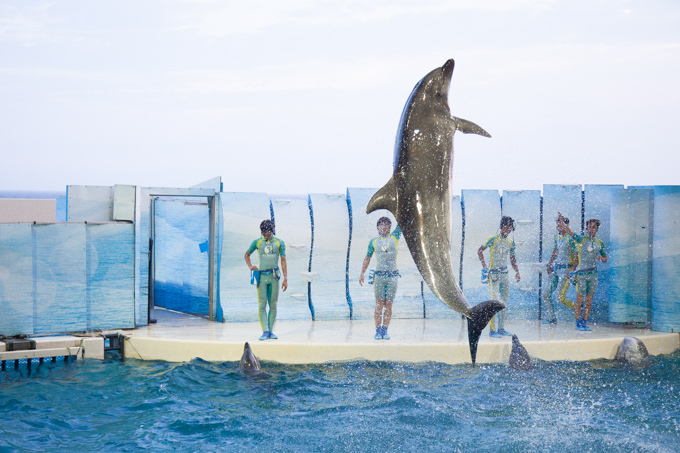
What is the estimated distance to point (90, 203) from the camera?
10055 mm

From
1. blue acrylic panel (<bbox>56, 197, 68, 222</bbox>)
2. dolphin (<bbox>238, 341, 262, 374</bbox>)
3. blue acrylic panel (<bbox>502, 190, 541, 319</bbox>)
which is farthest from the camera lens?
blue acrylic panel (<bbox>56, 197, 68, 222</bbox>)

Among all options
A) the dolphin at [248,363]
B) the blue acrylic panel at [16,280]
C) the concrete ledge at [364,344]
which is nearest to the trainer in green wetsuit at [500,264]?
the concrete ledge at [364,344]

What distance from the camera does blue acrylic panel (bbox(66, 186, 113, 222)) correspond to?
9.97 metres

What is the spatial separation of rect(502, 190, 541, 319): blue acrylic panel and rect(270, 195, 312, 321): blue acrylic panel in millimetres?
3153

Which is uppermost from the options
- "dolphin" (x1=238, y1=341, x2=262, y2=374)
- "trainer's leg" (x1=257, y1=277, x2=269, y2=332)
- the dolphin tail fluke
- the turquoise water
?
the dolphin tail fluke

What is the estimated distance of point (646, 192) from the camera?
1043cm

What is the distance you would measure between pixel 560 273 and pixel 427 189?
6.31 m

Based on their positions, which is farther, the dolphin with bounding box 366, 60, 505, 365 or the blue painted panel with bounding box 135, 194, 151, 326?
the blue painted panel with bounding box 135, 194, 151, 326

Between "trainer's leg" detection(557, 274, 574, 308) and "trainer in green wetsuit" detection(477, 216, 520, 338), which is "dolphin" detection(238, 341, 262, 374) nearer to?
"trainer in green wetsuit" detection(477, 216, 520, 338)

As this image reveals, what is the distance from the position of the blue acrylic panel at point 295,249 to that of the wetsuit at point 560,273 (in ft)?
11.9

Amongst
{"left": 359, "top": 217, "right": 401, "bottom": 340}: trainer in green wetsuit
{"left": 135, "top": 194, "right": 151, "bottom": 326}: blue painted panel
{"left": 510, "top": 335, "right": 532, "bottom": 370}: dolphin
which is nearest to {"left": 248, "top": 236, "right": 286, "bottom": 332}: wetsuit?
{"left": 359, "top": 217, "right": 401, "bottom": 340}: trainer in green wetsuit

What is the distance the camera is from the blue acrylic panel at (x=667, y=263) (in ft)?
32.4

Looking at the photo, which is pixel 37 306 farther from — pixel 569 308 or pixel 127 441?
pixel 569 308

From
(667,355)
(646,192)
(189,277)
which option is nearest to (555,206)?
(646,192)
